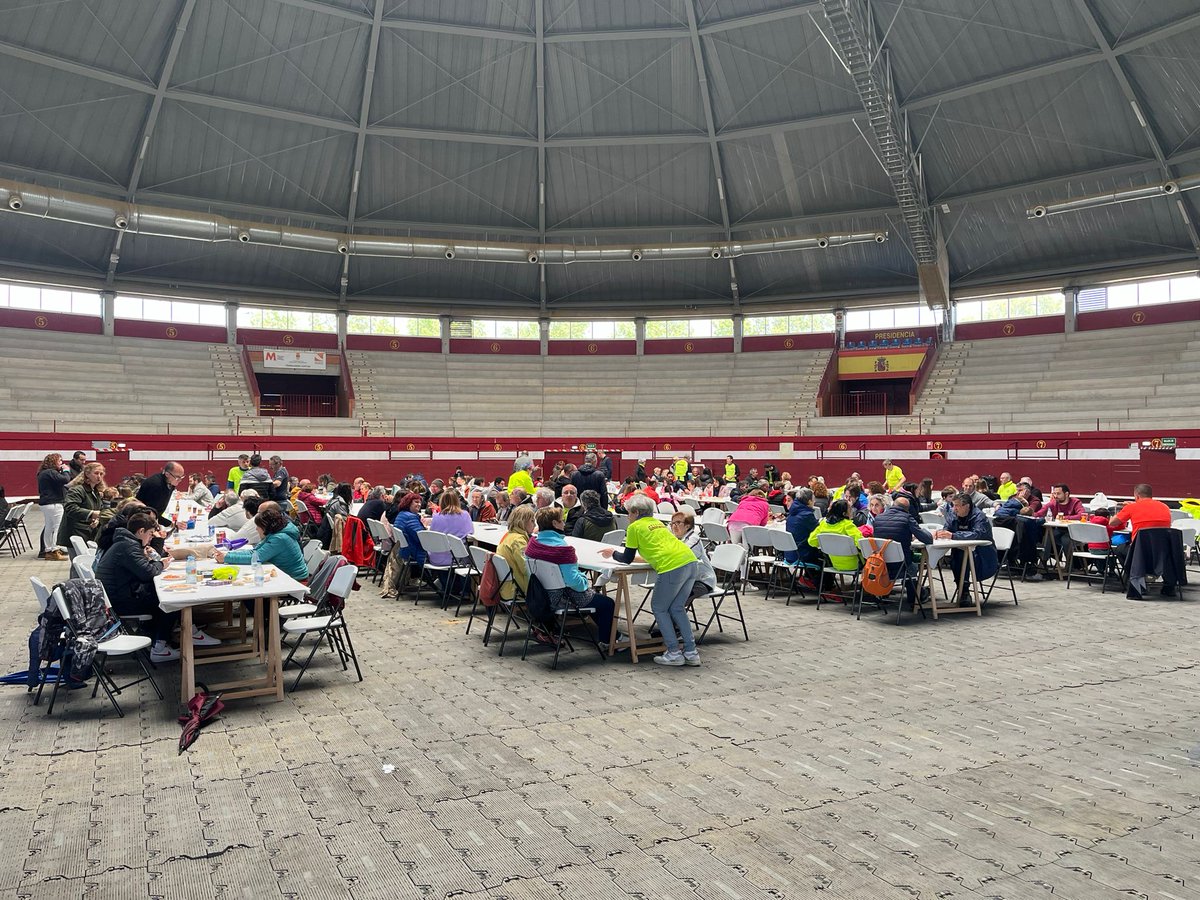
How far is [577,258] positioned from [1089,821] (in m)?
26.6

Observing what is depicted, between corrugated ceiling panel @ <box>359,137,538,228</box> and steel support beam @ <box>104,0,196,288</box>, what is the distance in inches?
241

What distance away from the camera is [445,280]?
32.9 metres

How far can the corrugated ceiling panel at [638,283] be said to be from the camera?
32781 millimetres

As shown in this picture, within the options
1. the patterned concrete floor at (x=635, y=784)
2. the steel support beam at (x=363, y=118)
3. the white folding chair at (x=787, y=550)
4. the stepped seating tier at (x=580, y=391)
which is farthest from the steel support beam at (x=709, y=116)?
the patterned concrete floor at (x=635, y=784)

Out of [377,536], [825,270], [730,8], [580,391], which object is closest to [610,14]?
[730,8]

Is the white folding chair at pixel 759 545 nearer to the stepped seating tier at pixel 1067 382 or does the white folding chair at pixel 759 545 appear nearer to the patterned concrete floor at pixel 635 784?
the patterned concrete floor at pixel 635 784

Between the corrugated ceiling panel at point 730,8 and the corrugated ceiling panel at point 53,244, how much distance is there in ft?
68.0

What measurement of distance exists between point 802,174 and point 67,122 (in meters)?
22.3

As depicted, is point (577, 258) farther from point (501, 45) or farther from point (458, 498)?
point (458, 498)

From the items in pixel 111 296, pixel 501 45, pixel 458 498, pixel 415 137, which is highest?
pixel 501 45

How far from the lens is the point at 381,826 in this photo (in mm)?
Result: 4430

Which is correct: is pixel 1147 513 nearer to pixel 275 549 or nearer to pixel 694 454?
pixel 275 549

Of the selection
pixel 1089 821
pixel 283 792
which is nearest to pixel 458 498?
pixel 283 792

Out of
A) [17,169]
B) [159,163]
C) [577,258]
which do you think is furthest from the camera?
[577,258]
